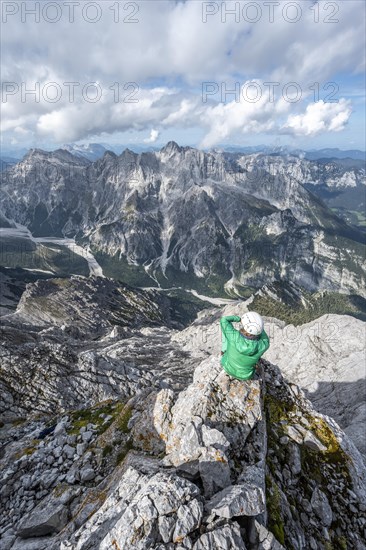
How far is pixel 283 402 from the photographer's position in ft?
70.7

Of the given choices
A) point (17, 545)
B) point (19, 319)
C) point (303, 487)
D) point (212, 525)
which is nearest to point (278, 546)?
point (212, 525)

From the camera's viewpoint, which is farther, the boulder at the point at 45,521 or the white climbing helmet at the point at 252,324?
→ the white climbing helmet at the point at 252,324

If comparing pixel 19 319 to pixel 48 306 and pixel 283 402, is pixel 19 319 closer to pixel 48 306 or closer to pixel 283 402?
pixel 48 306

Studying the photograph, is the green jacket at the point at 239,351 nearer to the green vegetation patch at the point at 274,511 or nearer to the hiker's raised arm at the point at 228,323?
the hiker's raised arm at the point at 228,323

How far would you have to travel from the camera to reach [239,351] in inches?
691

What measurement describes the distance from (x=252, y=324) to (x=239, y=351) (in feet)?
5.29

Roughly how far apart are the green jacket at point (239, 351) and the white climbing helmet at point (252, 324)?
460mm

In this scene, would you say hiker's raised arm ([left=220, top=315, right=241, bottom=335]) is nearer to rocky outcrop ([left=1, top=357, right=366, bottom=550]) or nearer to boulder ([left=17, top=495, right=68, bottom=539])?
rocky outcrop ([left=1, top=357, right=366, bottom=550])

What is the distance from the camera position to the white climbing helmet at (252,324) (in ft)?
56.8

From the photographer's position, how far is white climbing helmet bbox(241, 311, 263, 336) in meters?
17.3

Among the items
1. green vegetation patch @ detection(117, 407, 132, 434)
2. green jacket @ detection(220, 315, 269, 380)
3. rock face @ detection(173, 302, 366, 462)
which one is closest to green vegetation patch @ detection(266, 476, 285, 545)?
rock face @ detection(173, 302, 366, 462)

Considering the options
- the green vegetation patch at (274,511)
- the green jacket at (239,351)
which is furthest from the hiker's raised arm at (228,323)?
the green vegetation patch at (274,511)

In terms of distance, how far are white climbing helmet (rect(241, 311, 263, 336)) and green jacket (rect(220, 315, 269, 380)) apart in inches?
18.1

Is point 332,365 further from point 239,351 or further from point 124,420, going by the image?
point 239,351
